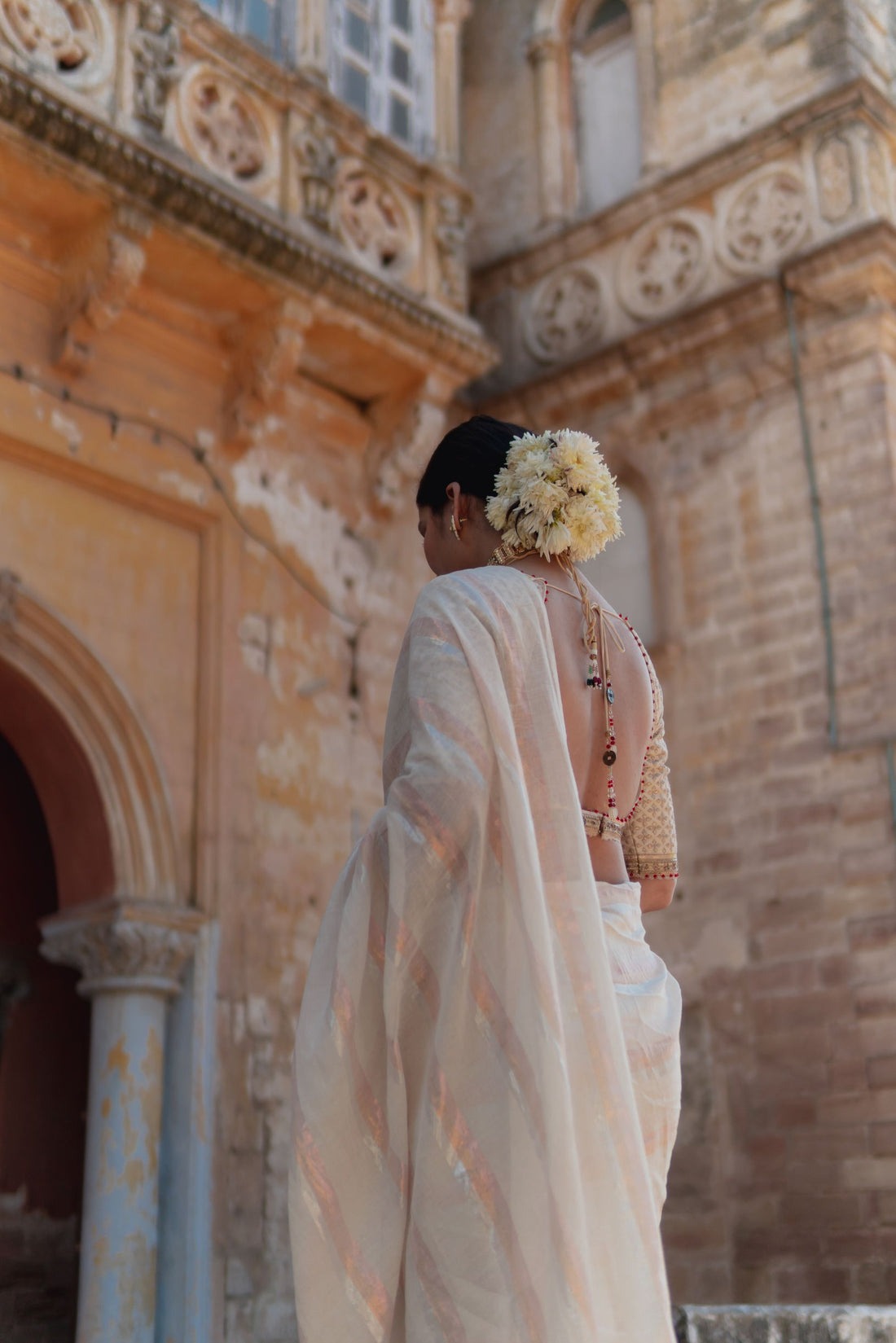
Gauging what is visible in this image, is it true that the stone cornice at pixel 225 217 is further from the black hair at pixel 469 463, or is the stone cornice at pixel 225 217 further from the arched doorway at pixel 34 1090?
the black hair at pixel 469 463

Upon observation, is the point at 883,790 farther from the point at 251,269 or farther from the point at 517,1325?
the point at 517,1325

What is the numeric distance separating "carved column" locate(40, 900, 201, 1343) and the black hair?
3943 mm

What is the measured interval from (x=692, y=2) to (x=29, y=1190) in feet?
26.4

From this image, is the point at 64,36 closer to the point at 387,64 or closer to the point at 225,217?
the point at 225,217

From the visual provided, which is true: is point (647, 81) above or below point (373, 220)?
above

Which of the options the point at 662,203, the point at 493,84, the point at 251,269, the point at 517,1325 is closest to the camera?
the point at 517,1325

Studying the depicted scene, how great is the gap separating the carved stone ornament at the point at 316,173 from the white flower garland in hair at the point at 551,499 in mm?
5186

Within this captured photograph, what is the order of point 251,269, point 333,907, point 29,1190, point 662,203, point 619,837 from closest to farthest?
point 333,907 < point 619,837 < point 29,1190 < point 251,269 < point 662,203

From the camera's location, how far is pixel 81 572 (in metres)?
7.08

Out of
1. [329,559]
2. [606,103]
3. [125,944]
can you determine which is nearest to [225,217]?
[329,559]

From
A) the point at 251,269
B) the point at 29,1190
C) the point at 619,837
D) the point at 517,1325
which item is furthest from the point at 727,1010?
the point at 517,1325

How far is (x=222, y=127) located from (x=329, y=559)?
7.24ft

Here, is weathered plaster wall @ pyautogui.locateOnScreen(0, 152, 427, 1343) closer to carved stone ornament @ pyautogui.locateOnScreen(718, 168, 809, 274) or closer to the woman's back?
carved stone ornament @ pyautogui.locateOnScreen(718, 168, 809, 274)

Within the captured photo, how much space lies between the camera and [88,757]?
6914 millimetres
